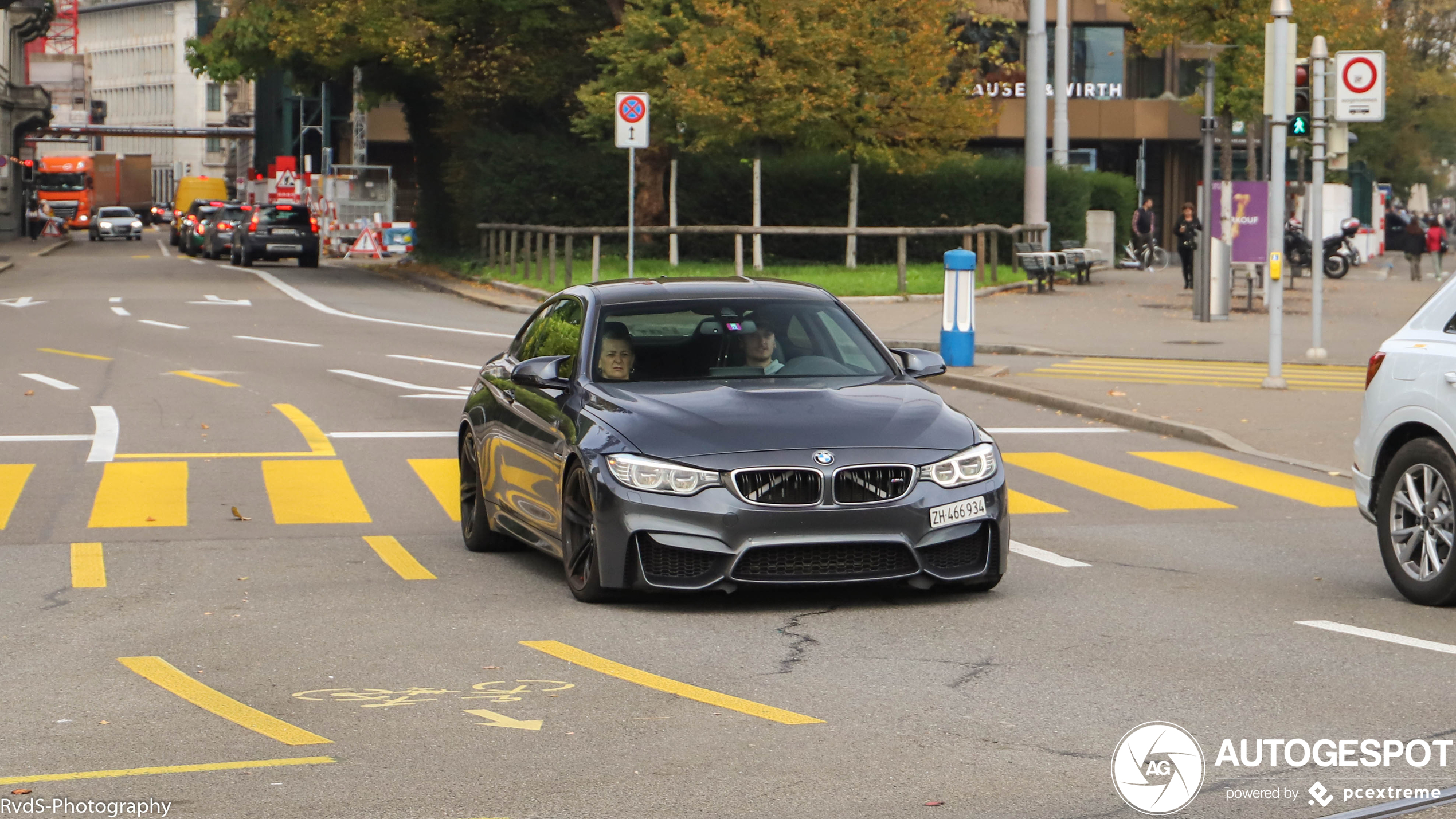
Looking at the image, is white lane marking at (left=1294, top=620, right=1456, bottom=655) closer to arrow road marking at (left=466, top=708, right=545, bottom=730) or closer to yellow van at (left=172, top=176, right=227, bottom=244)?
arrow road marking at (left=466, top=708, right=545, bottom=730)

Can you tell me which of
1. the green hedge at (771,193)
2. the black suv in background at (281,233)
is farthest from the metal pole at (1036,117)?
the black suv in background at (281,233)

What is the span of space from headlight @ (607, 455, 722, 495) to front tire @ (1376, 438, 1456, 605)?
2.92m

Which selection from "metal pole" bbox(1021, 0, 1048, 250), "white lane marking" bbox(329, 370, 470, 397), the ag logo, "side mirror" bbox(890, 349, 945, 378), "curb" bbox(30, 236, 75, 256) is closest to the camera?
the ag logo

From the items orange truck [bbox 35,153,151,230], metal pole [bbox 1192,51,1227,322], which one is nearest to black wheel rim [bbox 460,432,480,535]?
metal pole [bbox 1192,51,1227,322]

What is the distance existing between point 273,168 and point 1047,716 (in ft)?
312

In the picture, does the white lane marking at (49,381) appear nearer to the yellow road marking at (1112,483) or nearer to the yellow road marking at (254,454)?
the yellow road marking at (254,454)

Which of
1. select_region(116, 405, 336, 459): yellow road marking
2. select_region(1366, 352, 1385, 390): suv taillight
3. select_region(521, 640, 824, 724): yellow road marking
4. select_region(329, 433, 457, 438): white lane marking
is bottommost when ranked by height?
select_region(521, 640, 824, 724): yellow road marking

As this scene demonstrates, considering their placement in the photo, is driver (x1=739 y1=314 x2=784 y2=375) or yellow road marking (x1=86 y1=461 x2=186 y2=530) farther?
yellow road marking (x1=86 y1=461 x2=186 y2=530)

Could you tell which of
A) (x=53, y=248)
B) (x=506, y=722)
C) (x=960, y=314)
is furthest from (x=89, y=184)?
(x=506, y=722)

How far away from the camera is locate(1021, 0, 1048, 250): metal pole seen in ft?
135

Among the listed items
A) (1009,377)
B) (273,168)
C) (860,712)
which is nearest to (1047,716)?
(860,712)

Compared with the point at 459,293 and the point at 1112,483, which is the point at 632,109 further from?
the point at 1112,483

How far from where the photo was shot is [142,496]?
40.3 ft

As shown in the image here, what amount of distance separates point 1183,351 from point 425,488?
12.8 m
